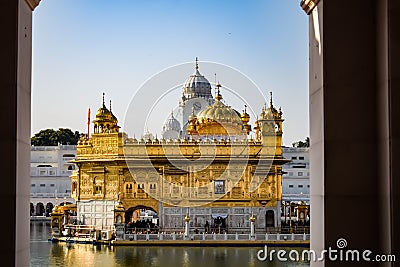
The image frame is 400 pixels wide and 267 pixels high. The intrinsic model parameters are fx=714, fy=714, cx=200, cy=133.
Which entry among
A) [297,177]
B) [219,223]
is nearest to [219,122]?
[219,223]

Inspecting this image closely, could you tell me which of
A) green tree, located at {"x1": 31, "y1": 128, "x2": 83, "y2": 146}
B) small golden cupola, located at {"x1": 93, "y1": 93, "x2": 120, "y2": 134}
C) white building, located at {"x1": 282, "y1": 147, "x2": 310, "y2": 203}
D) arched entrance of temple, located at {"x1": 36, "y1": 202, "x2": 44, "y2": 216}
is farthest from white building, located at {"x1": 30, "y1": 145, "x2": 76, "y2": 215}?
small golden cupola, located at {"x1": 93, "y1": 93, "x2": 120, "y2": 134}

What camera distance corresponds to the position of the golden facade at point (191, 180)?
27.9 meters

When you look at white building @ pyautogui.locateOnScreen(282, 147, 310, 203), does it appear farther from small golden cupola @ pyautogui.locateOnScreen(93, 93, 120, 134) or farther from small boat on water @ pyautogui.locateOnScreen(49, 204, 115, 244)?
small boat on water @ pyautogui.locateOnScreen(49, 204, 115, 244)

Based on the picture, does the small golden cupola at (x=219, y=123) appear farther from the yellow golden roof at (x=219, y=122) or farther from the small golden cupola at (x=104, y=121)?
the small golden cupola at (x=104, y=121)

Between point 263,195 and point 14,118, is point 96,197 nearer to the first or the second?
point 263,195

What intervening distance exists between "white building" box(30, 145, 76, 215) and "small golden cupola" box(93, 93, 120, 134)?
71.3 feet

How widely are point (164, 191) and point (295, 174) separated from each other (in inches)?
973

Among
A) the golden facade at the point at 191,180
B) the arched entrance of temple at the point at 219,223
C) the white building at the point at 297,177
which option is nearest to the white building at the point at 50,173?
the white building at the point at 297,177

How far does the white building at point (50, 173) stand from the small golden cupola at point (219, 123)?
22976mm

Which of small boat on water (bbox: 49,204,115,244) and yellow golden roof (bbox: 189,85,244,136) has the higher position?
yellow golden roof (bbox: 189,85,244,136)

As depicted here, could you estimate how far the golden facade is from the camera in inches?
1098

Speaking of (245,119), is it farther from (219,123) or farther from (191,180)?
(191,180)

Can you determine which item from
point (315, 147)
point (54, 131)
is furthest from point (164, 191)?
point (54, 131)

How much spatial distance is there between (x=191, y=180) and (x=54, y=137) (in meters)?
34.9
